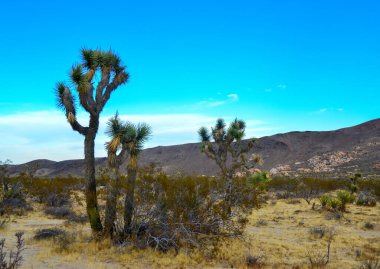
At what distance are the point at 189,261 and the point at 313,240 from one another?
5.89 meters

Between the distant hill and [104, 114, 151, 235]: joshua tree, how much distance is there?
6639 centimetres

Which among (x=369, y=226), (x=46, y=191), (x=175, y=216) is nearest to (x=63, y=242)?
(x=175, y=216)


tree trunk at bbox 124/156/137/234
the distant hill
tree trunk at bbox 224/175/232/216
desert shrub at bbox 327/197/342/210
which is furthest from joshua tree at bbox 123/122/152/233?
the distant hill

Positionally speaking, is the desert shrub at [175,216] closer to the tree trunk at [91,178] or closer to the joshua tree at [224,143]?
the tree trunk at [91,178]

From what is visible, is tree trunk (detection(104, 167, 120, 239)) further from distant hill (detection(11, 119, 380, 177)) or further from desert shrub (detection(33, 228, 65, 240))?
distant hill (detection(11, 119, 380, 177))

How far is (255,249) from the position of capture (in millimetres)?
12516

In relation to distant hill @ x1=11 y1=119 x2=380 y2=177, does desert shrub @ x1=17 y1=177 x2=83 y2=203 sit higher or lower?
lower

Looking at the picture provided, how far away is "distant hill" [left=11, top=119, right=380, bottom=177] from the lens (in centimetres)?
8244

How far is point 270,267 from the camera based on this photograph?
1002 cm

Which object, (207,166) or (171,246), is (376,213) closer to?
(171,246)

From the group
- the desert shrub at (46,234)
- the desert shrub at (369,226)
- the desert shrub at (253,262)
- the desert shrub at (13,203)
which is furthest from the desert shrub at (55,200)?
the desert shrub at (253,262)

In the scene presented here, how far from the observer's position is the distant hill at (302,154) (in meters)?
82.4

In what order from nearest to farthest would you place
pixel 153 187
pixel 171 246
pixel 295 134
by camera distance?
pixel 171 246
pixel 153 187
pixel 295 134

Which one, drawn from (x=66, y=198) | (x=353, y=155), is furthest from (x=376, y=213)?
(x=353, y=155)
